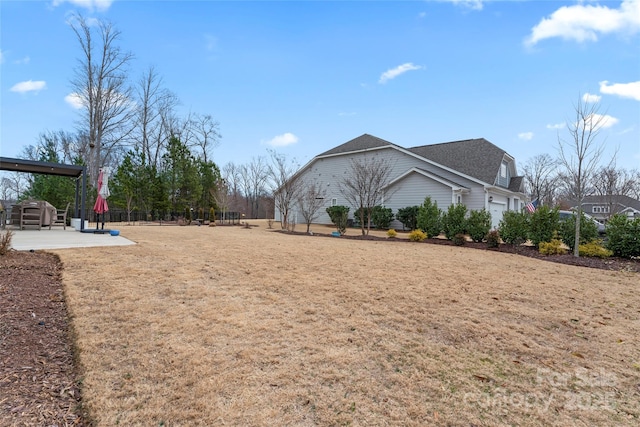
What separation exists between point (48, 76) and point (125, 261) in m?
16.2

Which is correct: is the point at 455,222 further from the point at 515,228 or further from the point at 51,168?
the point at 51,168

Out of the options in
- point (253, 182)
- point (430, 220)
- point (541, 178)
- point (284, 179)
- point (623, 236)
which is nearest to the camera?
point (623, 236)

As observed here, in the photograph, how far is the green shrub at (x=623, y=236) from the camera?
7824 mm

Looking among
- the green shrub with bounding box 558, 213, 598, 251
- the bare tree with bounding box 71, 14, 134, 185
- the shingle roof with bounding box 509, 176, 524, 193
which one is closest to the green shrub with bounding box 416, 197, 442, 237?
the green shrub with bounding box 558, 213, 598, 251

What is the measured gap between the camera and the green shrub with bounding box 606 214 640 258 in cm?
782

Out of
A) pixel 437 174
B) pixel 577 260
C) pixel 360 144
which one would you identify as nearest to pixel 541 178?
pixel 437 174

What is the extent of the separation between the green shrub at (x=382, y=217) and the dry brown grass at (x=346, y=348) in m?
13.0

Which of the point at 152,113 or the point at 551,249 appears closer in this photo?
the point at 551,249

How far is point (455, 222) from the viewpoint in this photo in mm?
11133

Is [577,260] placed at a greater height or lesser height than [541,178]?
lesser

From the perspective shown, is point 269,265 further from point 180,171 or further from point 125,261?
point 180,171

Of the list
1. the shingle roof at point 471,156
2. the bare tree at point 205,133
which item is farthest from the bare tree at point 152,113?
the shingle roof at point 471,156

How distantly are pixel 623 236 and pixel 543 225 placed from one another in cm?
182

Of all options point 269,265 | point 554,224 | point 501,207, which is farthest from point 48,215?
point 501,207
